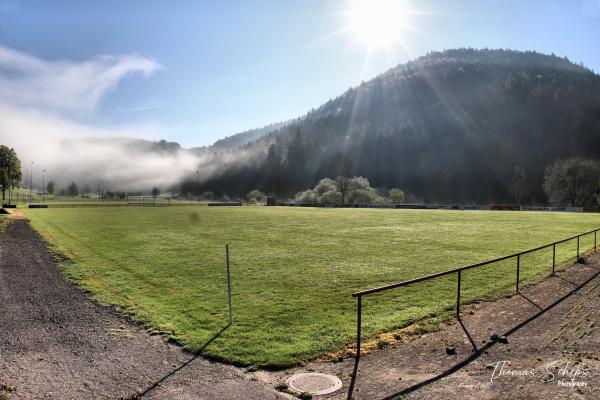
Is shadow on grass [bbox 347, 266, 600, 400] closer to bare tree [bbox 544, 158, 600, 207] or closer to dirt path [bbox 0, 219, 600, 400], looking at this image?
dirt path [bbox 0, 219, 600, 400]

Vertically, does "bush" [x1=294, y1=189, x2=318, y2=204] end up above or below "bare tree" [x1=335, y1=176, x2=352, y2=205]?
Answer: below

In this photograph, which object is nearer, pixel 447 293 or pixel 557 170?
pixel 447 293

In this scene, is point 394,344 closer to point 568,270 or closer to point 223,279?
point 223,279

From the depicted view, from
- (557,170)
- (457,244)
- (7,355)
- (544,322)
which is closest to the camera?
(7,355)

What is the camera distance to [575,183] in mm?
123375

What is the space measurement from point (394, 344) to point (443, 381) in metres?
2.49

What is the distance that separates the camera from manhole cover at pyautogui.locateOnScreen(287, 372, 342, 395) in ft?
25.8

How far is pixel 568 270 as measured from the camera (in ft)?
64.8

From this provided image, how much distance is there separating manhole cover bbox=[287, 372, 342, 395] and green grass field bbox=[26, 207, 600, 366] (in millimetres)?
896

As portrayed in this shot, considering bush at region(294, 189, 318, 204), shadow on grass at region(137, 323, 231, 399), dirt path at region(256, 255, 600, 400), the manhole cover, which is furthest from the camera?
bush at region(294, 189, 318, 204)

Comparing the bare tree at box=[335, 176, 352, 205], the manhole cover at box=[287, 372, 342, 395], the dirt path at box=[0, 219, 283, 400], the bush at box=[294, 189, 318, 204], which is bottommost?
the dirt path at box=[0, 219, 283, 400]

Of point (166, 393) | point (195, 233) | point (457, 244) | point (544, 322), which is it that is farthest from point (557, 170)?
point (166, 393)

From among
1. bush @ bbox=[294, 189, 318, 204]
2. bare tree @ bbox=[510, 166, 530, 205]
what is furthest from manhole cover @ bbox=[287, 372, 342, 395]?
bare tree @ bbox=[510, 166, 530, 205]

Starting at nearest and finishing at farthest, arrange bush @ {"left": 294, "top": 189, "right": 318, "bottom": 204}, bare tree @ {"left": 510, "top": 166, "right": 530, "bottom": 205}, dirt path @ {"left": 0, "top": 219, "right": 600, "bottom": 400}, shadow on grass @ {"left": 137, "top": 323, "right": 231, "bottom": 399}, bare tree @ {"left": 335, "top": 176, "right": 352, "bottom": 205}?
dirt path @ {"left": 0, "top": 219, "right": 600, "bottom": 400} < shadow on grass @ {"left": 137, "top": 323, "right": 231, "bottom": 399} < bare tree @ {"left": 335, "top": 176, "right": 352, "bottom": 205} < bush @ {"left": 294, "top": 189, "right": 318, "bottom": 204} < bare tree @ {"left": 510, "top": 166, "right": 530, "bottom": 205}
